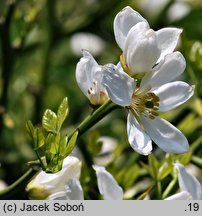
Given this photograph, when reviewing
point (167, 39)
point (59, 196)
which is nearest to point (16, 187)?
point (59, 196)

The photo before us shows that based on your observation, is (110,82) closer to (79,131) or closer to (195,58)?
(79,131)

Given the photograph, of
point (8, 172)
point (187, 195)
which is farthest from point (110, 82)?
point (8, 172)

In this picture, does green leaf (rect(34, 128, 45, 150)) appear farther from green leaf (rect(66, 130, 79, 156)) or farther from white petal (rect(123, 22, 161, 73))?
white petal (rect(123, 22, 161, 73))

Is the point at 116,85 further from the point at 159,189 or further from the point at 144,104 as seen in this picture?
the point at 159,189

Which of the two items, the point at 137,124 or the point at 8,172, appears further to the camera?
the point at 8,172

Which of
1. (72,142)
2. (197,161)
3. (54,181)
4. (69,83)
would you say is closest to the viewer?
(72,142)

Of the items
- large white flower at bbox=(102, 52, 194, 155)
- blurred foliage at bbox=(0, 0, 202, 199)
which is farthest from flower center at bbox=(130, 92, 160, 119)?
blurred foliage at bbox=(0, 0, 202, 199)

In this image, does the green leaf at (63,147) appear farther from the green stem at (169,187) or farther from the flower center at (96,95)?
the green stem at (169,187)
